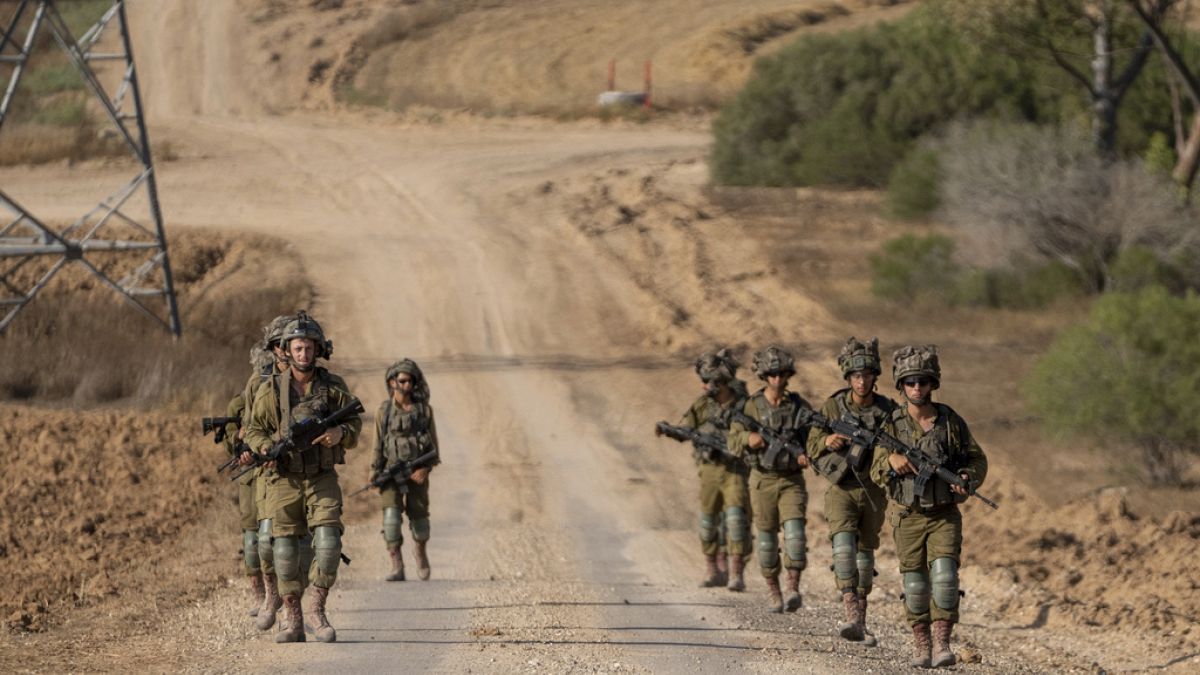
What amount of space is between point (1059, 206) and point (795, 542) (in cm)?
1794

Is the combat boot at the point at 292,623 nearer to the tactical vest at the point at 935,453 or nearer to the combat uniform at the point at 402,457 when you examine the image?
the combat uniform at the point at 402,457

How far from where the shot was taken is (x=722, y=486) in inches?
560

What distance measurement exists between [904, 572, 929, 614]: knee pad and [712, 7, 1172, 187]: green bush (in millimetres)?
23286

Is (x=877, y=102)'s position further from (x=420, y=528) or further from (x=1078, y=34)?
(x=420, y=528)

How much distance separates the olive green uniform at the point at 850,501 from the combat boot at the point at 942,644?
1028 millimetres

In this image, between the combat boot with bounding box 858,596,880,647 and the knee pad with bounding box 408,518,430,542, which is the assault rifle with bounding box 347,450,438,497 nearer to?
the knee pad with bounding box 408,518,430,542

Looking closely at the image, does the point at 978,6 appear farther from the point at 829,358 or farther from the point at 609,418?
the point at 609,418

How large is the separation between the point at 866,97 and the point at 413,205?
976 centimetres

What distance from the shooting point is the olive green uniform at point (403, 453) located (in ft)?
46.8

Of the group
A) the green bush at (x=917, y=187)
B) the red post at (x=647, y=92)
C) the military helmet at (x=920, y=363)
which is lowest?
the red post at (x=647, y=92)

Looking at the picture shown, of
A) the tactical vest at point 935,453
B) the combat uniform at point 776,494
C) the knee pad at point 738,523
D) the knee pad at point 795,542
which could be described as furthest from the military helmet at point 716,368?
the tactical vest at point 935,453

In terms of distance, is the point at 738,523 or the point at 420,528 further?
the point at 420,528

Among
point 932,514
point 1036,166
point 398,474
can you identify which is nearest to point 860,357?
point 932,514

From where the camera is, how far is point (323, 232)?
34719 mm
